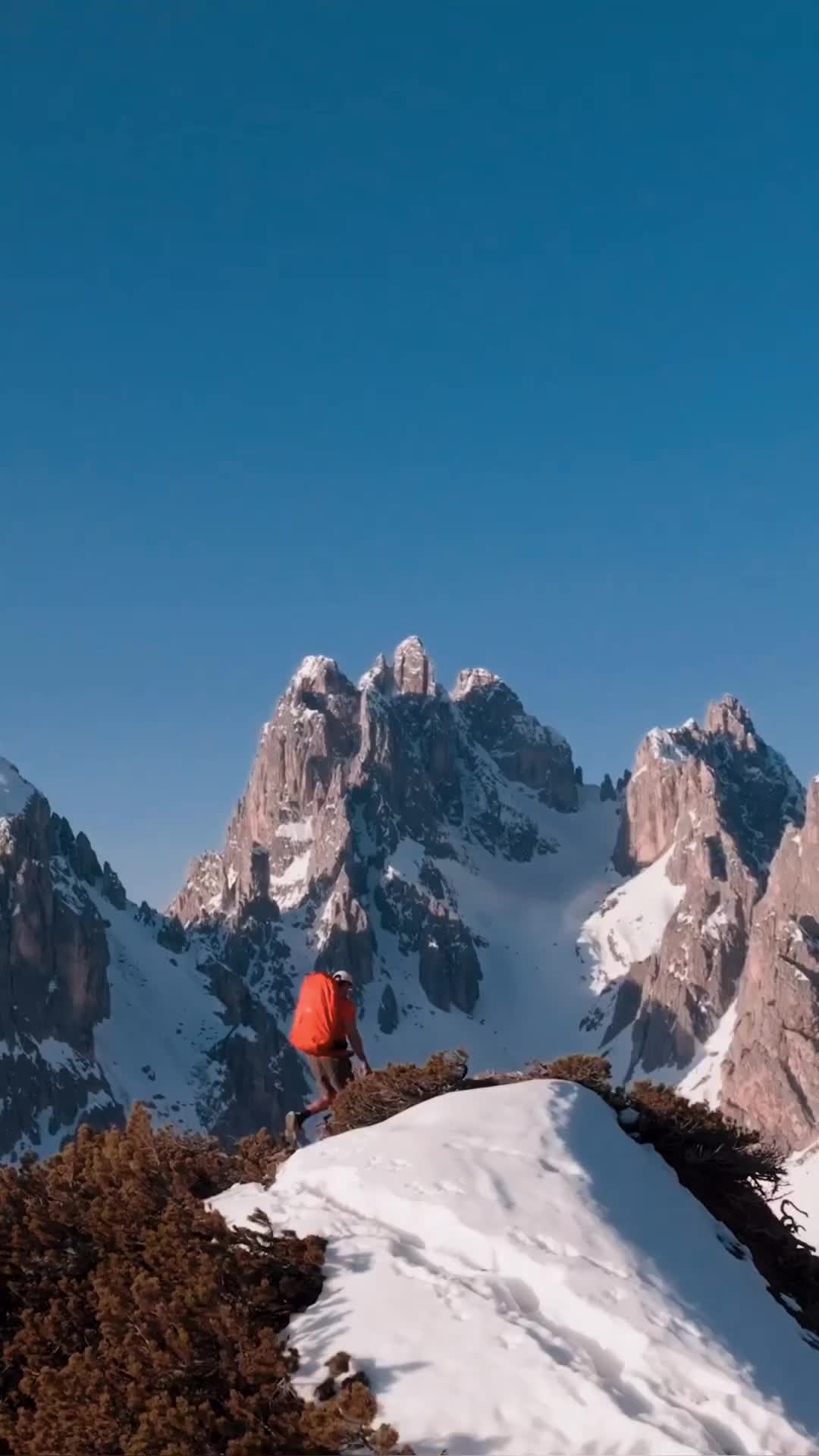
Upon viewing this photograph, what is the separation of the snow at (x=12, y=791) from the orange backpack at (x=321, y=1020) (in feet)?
542

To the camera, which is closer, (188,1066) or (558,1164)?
(558,1164)

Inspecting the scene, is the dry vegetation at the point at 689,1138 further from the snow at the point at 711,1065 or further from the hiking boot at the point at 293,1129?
the snow at the point at 711,1065

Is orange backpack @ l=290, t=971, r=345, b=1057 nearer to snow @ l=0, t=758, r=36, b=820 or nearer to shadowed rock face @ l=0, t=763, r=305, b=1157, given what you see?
shadowed rock face @ l=0, t=763, r=305, b=1157

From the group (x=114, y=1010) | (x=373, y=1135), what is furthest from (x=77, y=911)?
(x=373, y=1135)

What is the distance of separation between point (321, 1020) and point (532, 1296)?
5.95m

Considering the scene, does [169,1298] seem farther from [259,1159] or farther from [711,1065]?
[711,1065]

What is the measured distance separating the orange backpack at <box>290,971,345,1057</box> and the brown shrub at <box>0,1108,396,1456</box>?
3.32 metres

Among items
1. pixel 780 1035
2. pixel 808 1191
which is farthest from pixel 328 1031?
pixel 780 1035

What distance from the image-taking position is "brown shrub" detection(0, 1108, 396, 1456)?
8461 millimetres

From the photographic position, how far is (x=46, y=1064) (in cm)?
15462

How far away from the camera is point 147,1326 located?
30.7 ft

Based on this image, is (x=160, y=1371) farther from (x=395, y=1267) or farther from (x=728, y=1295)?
(x=728, y=1295)

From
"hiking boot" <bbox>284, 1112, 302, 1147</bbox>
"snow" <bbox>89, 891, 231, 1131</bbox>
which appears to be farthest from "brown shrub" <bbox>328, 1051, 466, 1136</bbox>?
"snow" <bbox>89, 891, 231, 1131</bbox>

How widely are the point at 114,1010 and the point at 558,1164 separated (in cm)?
18538
